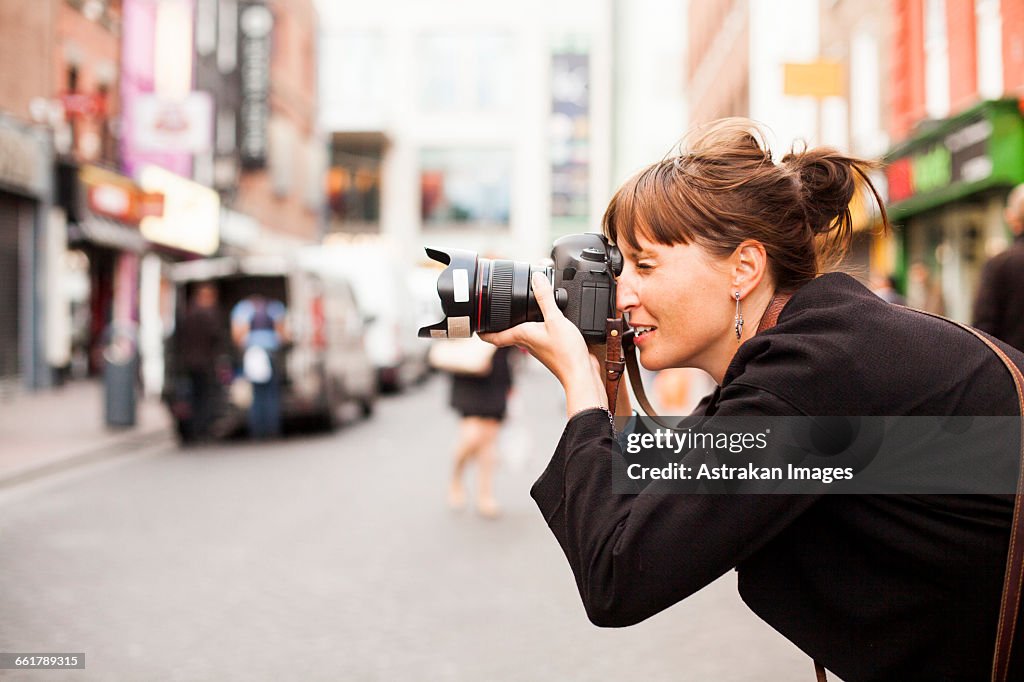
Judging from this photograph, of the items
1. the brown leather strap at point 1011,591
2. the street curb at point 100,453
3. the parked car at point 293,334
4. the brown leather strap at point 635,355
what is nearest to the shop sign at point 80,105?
the parked car at point 293,334

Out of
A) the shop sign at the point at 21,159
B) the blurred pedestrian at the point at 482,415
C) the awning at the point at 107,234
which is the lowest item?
the blurred pedestrian at the point at 482,415

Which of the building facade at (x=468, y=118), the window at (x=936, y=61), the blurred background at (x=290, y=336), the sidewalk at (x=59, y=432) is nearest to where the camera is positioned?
the blurred background at (x=290, y=336)

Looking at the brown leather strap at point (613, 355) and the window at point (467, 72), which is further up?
the window at point (467, 72)

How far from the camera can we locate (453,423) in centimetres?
1541

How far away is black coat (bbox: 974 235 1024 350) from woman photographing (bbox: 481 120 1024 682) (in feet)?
15.5

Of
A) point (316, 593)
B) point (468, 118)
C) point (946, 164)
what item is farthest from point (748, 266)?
point (468, 118)

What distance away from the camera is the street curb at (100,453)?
916 centimetres

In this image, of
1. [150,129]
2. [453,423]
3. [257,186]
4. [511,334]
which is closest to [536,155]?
[257,186]

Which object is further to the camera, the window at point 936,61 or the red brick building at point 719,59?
the red brick building at point 719,59

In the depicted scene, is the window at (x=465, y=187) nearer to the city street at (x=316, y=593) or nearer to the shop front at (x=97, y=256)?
the shop front at (x=97, y=256)

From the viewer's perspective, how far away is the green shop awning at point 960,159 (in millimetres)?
11914

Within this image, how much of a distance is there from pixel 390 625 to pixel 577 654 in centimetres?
92

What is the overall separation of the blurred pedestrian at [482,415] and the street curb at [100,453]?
155 inches

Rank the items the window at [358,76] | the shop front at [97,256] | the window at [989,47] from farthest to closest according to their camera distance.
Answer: the window at [358,76], the shop front at [97,256], the window at [989,47]
